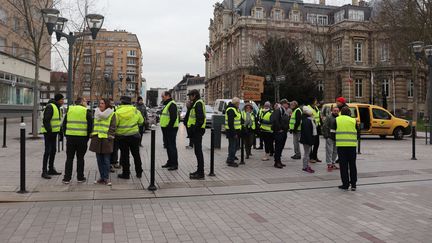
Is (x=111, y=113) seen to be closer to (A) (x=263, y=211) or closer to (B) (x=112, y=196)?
(B) (x=112, y=196)

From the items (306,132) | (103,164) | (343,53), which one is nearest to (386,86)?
(343,53)

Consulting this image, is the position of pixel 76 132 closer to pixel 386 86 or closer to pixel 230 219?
pixel 230 219

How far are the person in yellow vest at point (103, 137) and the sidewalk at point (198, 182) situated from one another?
37 centimetres

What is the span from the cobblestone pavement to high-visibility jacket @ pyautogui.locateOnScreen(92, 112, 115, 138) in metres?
1.79

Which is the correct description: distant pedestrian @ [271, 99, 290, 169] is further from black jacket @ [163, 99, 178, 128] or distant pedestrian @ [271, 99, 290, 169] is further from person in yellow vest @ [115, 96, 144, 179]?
person in yellow vest @ [115, 96, 144, 179]

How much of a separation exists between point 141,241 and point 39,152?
32.9ft

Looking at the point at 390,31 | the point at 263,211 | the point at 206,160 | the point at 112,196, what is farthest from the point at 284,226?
the point at 390,31

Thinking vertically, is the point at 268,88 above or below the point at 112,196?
above

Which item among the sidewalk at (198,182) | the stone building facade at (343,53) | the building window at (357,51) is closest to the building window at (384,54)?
the stone building facade at (343,53)

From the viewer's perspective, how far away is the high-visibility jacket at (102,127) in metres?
8.60

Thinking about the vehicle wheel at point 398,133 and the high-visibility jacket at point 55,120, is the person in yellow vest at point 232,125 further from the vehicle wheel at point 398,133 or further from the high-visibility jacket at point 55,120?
the vehicle wheel at point 398,133

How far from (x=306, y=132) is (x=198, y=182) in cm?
358

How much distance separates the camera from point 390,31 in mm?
34344

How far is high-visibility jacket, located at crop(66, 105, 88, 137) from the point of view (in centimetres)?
861
